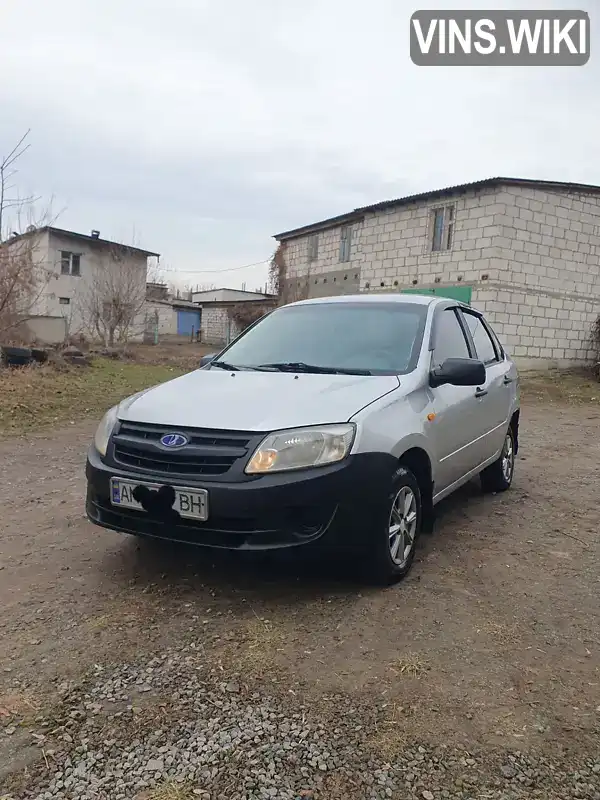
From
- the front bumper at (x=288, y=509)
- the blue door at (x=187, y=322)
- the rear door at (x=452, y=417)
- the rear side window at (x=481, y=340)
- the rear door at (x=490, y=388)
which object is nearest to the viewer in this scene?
the front bumper at (x=288, y=509)

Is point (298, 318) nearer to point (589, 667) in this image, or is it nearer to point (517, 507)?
point (517, 507)

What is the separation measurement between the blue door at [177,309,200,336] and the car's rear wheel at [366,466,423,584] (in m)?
40.8

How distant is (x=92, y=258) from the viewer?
3269cm

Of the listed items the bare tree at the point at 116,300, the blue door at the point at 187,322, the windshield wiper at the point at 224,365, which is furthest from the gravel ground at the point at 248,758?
the blue door at the point at 187,322

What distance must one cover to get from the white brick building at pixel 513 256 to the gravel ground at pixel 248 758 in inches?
597

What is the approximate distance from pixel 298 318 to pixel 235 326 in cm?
2910

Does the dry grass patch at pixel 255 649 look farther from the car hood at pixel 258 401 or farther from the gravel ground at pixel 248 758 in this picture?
the car hood at pixel 258 401

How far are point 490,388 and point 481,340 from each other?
55cm

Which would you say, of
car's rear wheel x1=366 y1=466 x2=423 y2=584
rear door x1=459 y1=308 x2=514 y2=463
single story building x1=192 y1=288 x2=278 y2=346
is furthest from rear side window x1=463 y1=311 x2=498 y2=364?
single story building x1=192 y1=288 x2=278 y2=346

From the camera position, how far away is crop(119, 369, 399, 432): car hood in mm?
2990

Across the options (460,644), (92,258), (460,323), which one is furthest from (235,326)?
(460,644)

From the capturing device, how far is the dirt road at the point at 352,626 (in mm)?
2236

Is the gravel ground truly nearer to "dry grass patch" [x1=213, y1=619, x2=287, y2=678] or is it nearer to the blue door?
"dry grass patch" [x1=213, y1=619, x2=287, y2=678]

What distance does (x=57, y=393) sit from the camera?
35.2ft
